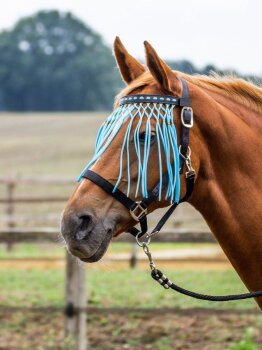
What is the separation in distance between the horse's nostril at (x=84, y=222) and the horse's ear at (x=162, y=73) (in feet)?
2.08

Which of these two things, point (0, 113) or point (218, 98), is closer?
point (218, 98)

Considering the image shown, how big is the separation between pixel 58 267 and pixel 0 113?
3307 centimetres

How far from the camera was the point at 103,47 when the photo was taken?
159ft

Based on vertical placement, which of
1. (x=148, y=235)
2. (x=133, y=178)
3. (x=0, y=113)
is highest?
(x=133, y=178)

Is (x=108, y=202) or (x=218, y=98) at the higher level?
(x=218, y=98)

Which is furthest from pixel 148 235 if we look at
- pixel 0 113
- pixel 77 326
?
pixel 0 113

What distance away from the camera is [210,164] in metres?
2.94

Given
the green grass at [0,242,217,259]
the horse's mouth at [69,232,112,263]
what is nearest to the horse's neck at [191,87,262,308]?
the horse's mouth at [69,232,112,263]

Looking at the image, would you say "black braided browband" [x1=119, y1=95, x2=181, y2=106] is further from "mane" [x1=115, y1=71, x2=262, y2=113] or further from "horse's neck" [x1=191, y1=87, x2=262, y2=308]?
"mane" [x1=115, y1=71, x2=262, y2=113]

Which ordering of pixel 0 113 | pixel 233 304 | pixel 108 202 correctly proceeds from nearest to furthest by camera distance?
pixel 108 202 → pixel 233 304 → pixel 0 113

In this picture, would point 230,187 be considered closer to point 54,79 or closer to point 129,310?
point 129,310

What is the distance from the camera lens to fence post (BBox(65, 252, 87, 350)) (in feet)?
19.8

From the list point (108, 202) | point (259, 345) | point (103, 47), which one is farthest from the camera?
point (103, 47)

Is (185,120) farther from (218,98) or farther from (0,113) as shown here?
(0,113)
